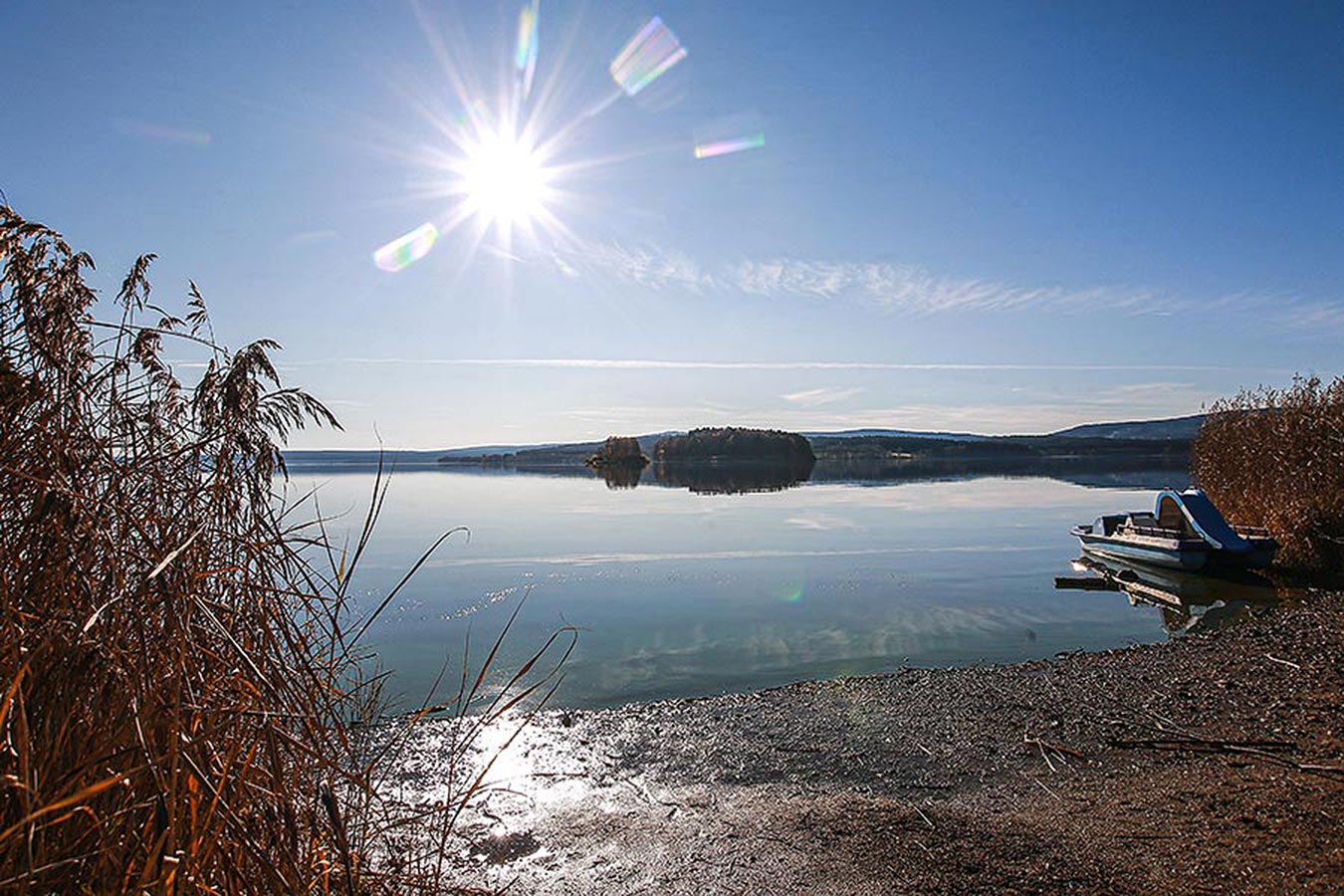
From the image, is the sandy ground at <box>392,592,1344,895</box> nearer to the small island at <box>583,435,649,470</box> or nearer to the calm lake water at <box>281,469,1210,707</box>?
the calm lake water at <box>281,469,1210,707</box>

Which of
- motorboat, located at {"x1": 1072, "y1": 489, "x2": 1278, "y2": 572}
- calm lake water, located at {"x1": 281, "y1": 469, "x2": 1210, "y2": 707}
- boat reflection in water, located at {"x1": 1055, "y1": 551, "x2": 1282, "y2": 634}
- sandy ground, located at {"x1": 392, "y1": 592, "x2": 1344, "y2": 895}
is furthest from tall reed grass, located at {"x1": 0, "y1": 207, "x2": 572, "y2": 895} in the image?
motorboat, located at {"x1": 1072, "y1": 489, "x2": 1278, "y2": 572}

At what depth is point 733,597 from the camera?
15.2m

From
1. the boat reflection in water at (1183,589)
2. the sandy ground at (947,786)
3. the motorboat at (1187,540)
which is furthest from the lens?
the motorboat at (1187,540)

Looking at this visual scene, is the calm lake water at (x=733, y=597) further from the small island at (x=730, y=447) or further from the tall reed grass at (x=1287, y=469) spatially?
the small island at (x=730, y=447)

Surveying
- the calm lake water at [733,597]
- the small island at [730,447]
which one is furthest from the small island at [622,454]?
the calm lake water at [733,597]

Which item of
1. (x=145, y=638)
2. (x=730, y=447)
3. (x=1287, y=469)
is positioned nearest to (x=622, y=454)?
(x=730, y=447)

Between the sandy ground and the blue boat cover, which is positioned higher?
the blue boat cover

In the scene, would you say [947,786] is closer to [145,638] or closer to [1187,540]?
[145,638]

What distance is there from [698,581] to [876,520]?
1429cm

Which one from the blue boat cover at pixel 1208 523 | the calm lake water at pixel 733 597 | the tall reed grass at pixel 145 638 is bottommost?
the calm lake water at pixel 733 597

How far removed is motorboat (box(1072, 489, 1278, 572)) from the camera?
653 inches

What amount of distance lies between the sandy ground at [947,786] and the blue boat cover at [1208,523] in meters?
7.99

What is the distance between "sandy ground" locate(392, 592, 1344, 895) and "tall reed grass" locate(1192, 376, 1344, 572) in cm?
956

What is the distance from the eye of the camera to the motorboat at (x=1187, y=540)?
16578mm
